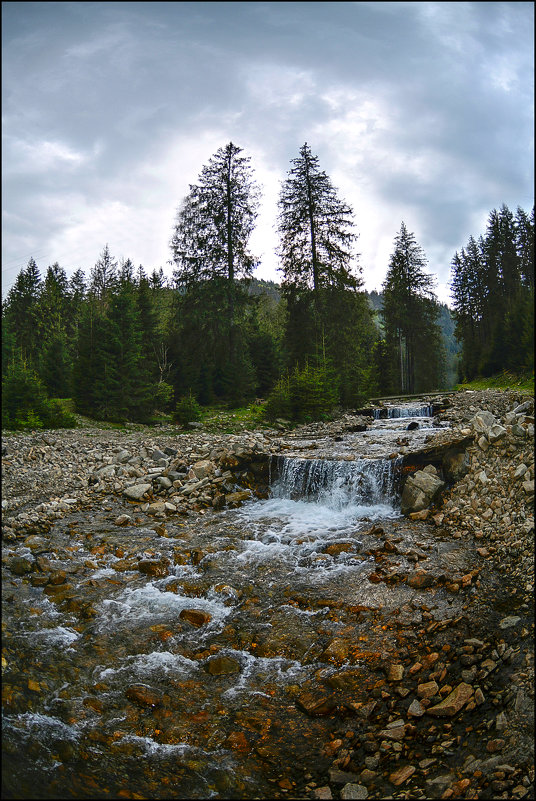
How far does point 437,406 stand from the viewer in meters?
18.3

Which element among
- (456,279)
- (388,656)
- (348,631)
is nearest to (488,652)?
(388,656)

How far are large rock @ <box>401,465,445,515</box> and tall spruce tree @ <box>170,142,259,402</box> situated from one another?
577 inches

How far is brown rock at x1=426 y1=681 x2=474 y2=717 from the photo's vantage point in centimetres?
292

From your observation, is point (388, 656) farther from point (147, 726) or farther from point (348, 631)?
point (147, 726)

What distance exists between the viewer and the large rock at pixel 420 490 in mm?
8039

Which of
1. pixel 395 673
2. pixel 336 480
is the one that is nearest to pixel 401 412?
pixel 336 480

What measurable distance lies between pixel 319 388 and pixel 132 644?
1451cm

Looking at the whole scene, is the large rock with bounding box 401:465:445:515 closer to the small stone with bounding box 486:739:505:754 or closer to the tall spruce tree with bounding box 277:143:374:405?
the small stone with bounding box 486:739:505:754

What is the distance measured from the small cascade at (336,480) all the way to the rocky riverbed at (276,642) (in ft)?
1.74

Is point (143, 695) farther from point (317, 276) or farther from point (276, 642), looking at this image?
point (317, 276)

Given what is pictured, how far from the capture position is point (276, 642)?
14.5ft

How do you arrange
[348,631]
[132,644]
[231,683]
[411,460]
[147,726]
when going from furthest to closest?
[411,460], [348,631], [132,644], [231,683], [147,726]

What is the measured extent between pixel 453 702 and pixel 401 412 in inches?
646

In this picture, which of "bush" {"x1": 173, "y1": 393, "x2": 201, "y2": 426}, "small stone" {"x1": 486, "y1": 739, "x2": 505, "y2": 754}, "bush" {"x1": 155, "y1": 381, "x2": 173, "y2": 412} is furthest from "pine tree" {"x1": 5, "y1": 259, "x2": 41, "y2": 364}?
"small stone" {"x1": 486, "y1": 739, "x2": 505, "y2": 754}
